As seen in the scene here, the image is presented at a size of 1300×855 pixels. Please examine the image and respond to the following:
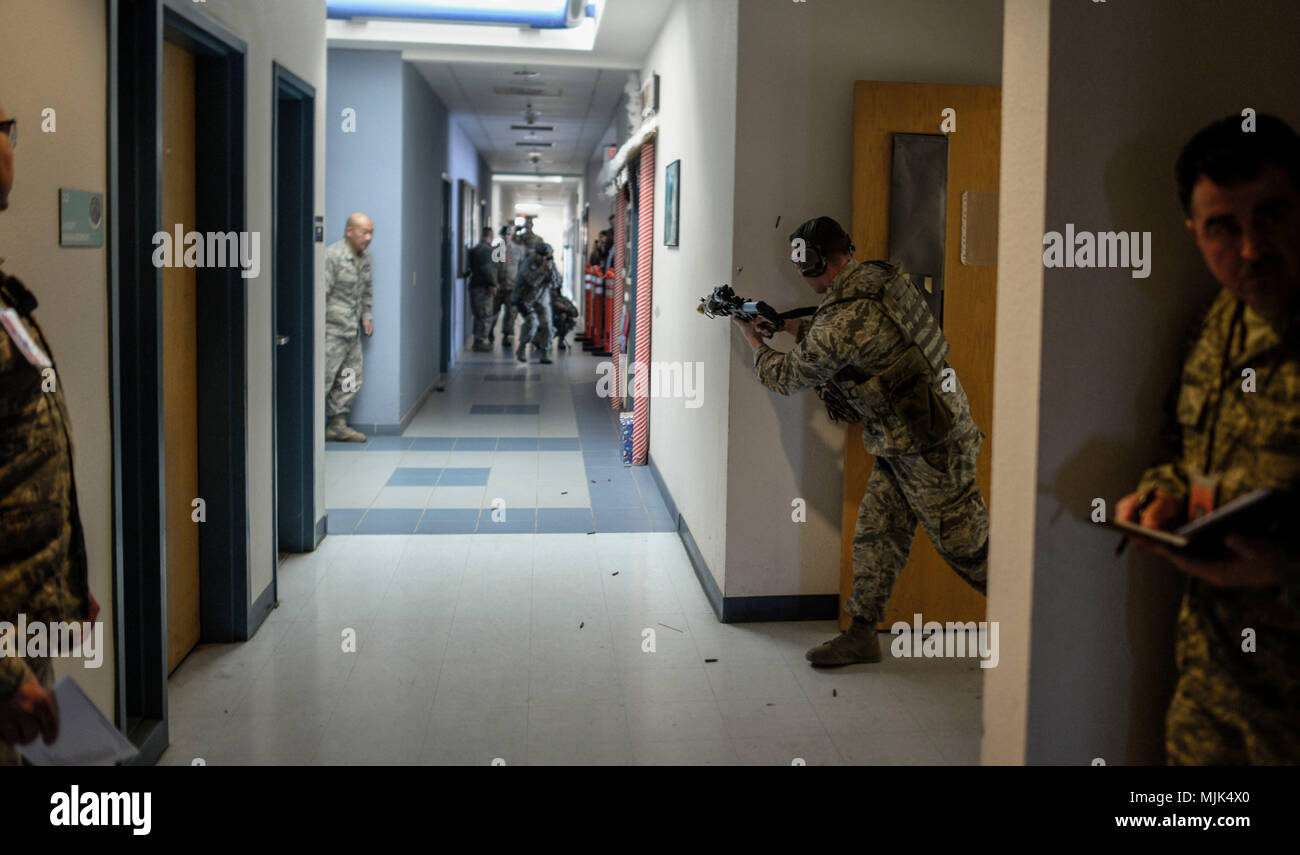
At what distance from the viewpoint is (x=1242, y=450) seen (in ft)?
5.95

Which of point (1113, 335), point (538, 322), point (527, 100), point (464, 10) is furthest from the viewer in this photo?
point (538, 322)

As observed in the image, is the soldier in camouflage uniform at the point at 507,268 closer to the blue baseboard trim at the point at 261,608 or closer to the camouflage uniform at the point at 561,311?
the camouflage uniform at the point at 561,311

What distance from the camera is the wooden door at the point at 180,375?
3.61m

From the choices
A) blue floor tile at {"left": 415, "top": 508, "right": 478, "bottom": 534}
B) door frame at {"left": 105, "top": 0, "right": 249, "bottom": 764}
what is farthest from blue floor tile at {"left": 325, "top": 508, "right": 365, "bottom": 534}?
door frame at {"left": 105, "top": 0, "right": 249, "bottom": 764}

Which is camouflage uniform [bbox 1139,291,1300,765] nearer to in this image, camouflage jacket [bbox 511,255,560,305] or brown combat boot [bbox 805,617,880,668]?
brown combat boot [bbox 805,617,880,668]

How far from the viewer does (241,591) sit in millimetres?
4020

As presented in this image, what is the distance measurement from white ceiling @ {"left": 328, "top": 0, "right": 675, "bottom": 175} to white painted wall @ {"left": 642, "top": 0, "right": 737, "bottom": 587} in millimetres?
735

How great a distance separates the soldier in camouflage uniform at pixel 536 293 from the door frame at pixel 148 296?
930cm

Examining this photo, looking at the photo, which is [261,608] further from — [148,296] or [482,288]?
[482,288]

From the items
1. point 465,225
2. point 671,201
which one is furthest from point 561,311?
point 671,201

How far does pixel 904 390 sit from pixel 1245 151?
69.1 inches

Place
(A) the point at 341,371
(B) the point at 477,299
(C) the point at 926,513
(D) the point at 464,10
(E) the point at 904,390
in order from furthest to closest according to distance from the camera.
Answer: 1. (B) the point at 477,299
2. (A) the point at 341,371
3. (D) the point at 464,10
4. (C) the point at 926,513
5. (E) the point at 904,390

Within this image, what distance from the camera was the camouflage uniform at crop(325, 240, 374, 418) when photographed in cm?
789

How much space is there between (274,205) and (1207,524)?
372cm
